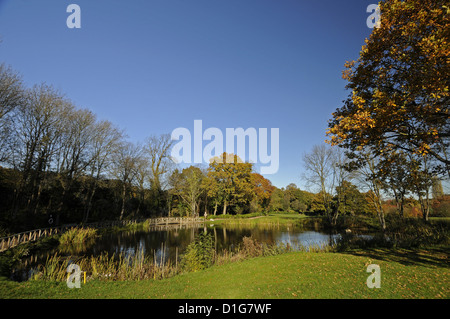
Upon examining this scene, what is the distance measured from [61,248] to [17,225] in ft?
14.8

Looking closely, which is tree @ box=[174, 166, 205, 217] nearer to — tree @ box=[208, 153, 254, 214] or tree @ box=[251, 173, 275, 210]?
tree @ box=[208, 153, 254, 214]

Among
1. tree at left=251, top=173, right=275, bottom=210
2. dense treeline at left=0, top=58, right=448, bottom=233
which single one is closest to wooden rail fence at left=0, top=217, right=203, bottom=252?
dense treeline at left=0, top=58, right=448, bottom=233

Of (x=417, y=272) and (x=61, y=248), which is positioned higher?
(x=417, y=272)

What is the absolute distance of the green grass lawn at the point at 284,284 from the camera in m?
6.12

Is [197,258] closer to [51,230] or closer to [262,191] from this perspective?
[51,230]

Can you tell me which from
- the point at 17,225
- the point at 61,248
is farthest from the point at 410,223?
the point at 17,225

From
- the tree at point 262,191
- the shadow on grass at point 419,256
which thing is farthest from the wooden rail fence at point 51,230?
the shadow on grass at point 419,256

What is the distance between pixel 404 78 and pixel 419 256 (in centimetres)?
905

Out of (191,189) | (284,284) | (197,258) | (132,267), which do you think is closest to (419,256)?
(284,284)

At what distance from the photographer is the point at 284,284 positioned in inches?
274

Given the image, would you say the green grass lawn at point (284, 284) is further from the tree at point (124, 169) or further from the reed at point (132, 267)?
the tree at point (124, 169)

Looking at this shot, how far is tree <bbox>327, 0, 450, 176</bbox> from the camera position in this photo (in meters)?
5.97

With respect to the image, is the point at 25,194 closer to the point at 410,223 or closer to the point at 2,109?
the point at 2,109

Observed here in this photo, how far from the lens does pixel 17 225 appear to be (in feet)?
53.9
